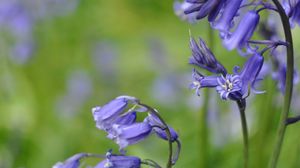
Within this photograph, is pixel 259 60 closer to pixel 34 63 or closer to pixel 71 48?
pixel 34 63

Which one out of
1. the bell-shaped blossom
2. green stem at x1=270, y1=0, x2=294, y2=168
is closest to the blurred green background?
green stem at x1=270, y1=0, x2=294, y2=168

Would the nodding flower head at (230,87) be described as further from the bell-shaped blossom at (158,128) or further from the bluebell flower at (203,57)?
the bell-shaped blossom at (158,128)

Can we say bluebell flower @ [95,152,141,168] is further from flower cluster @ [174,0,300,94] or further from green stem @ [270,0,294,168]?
green stem @ [270,0,294,168]

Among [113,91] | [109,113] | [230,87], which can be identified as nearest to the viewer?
[230,87]

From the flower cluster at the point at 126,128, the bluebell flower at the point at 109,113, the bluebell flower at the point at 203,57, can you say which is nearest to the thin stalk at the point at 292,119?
the bluebell flower at the point at 203,57

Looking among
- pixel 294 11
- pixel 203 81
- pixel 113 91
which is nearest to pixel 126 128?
pixel 203 81

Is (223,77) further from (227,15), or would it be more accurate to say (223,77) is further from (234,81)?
(227,15)
